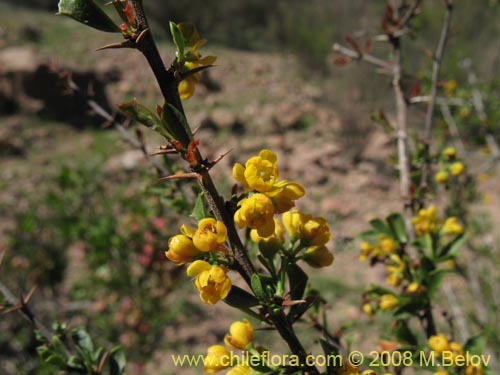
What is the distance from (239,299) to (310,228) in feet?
0.82

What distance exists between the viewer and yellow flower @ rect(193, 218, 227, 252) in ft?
2.54

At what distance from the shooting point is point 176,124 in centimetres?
74

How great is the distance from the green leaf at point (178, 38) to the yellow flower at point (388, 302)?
3.54ft

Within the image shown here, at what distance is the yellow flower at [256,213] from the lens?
30.8 inches

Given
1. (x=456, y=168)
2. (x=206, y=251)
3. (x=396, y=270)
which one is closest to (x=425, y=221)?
(x=396, y=270)

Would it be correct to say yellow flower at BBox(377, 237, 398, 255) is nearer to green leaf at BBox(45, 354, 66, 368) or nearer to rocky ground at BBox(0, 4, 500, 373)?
green leaf at BBox(45, 354, 66, 368)

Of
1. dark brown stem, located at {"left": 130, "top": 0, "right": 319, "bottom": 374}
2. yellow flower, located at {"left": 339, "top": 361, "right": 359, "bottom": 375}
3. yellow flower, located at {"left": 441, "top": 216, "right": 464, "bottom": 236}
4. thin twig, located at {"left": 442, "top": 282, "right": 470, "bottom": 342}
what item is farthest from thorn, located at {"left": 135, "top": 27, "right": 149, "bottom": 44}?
thin twig, located at {"left": 442, "top": 282, "right": 470, "bottom": 342}

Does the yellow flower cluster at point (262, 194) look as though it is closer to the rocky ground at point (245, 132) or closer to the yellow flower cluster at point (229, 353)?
the yellow flower cluster at point (229, 353)

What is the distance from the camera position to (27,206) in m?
6.64

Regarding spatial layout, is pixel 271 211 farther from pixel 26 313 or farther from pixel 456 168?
pixel 456 168

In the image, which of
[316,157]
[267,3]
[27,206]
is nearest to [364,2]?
[267,3]

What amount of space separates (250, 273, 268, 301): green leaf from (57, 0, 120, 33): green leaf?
1.69 feet

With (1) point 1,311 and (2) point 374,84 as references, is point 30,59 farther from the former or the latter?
(1) point 1,311

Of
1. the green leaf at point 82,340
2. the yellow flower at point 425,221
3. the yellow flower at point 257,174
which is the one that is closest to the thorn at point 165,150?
the yellow flower at point 257,174
